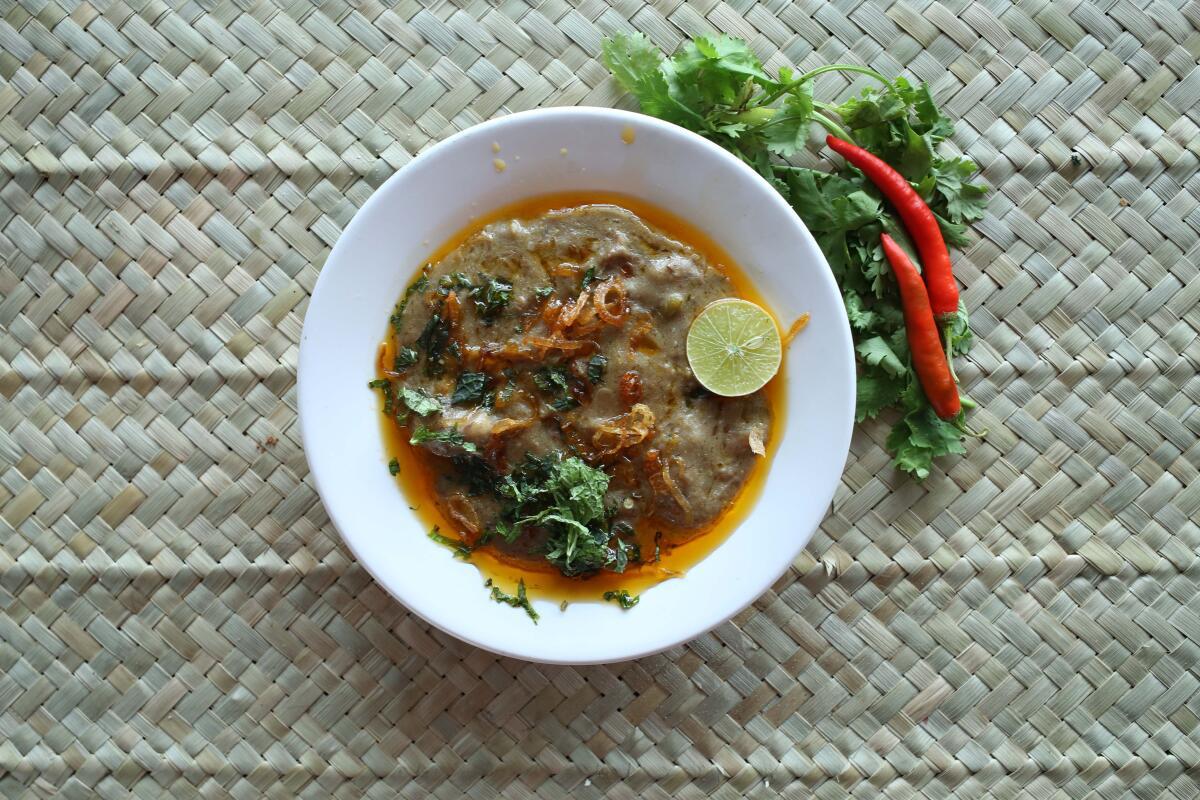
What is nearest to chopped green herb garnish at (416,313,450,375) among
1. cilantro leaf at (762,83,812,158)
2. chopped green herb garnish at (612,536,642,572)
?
chopped green herb garnish at (612,536,642,572)

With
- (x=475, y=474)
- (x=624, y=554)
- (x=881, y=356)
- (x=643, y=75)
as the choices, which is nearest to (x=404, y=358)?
(x=475, y=474)

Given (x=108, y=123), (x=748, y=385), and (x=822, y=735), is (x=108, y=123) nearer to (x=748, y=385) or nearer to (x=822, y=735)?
(x=748, y=385)

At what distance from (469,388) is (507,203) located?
733 millimetres

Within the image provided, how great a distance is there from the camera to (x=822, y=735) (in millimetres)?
3803

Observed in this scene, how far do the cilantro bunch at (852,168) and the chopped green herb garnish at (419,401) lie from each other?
144 cm

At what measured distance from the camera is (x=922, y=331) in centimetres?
360

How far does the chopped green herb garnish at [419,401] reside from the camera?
11.0ft

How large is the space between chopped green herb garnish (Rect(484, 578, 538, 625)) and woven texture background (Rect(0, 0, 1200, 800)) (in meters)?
0.50

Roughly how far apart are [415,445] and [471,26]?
5.79 feet

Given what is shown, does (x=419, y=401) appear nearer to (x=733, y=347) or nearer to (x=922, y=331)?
(x=733, y=347)

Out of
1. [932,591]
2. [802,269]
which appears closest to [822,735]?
[932,591]

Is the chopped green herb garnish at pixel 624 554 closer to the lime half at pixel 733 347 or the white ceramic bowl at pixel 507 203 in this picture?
the white ceramic bowl at pixel 507 203

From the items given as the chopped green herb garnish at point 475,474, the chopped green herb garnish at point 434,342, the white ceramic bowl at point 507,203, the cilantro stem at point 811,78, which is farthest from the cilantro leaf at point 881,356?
the chopped green herb garnish at point 434,342

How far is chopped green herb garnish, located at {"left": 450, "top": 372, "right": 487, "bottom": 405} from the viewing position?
342 centimetres
